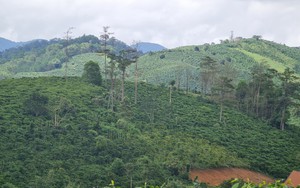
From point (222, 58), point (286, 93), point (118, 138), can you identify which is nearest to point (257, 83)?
point (286, 93)

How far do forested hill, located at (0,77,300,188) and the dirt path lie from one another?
2.08 ft

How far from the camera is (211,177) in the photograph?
38156mm

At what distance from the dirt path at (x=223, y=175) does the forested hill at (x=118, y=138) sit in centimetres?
63

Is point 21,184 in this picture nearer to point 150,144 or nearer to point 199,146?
point 150,144

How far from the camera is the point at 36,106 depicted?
42344 millimetres

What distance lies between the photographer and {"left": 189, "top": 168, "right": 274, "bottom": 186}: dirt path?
1467 inches

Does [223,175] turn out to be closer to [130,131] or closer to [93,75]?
[130,131]

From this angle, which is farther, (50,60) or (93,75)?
(50,60)

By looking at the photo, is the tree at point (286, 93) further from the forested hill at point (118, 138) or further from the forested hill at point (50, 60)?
the forested hill at point (50, 60)

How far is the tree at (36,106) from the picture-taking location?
4231 centimetres

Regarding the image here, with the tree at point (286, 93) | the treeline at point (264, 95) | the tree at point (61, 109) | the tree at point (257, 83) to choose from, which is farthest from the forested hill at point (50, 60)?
the tree at point (61, 109)

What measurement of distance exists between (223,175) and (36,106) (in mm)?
19453

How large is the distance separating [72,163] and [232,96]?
3835 cm

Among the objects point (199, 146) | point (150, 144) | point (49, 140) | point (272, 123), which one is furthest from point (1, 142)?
point (272, 123)
